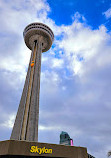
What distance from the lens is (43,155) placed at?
31.4 meters

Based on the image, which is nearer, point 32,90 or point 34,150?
point 34,150

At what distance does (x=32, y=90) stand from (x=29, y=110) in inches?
352

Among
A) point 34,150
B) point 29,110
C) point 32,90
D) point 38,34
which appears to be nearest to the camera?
point 34,150

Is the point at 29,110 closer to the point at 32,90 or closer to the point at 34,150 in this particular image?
the point at 32,90

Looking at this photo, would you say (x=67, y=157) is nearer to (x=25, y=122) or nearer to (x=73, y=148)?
(x=73, y=148)

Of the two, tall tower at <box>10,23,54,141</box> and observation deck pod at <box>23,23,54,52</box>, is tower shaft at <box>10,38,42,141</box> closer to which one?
tall tower at <box>10,23,54,141</box>

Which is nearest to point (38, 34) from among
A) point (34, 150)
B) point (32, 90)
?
point (32, 90)

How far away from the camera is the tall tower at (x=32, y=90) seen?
56438 mm

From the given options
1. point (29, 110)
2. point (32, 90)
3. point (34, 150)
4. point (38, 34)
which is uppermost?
point (38, 34)

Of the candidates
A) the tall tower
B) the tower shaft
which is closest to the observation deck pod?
the tall tower

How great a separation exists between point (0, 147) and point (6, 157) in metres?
2.35

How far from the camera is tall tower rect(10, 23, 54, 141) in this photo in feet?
185

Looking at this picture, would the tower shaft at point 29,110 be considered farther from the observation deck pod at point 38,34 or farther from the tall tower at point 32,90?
the observation deck pod at point 38,34

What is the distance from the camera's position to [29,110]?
6094cm
